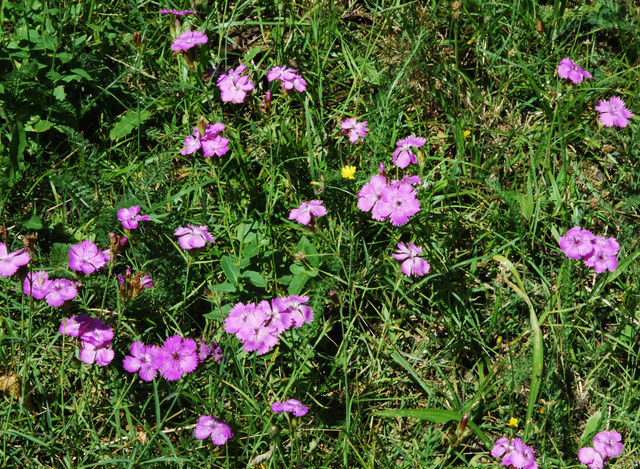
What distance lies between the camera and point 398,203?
2119mm

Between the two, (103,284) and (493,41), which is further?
(493,41)

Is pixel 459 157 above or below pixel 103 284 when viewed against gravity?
above

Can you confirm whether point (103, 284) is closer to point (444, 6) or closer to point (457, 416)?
point (457, 416)

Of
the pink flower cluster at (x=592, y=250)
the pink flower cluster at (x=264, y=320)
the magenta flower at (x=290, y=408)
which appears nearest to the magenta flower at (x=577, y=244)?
the pink flower cluster at (x=592, y=250)

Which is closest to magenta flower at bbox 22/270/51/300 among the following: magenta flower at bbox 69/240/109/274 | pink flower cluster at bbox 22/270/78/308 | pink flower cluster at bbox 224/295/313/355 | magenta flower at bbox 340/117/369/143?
pink flower cluster at bbox 22/270/78/308

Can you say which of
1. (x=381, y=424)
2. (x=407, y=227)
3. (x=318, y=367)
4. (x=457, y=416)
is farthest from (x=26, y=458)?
(x=407, y=227)

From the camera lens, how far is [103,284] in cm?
211

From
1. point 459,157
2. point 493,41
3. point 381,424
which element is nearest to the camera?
point 381,424

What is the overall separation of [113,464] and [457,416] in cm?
106

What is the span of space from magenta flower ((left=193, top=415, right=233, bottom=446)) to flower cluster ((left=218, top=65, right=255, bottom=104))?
1.28 m

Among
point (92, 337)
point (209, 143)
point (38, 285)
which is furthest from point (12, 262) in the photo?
point (209, 143)

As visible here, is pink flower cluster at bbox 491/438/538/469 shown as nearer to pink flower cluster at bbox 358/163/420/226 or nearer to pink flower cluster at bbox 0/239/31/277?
pink flower cluster at bbox 358/163/420/226

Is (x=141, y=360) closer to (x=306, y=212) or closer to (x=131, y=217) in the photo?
(x=131, y=217)

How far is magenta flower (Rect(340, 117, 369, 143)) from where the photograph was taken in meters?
2.40
